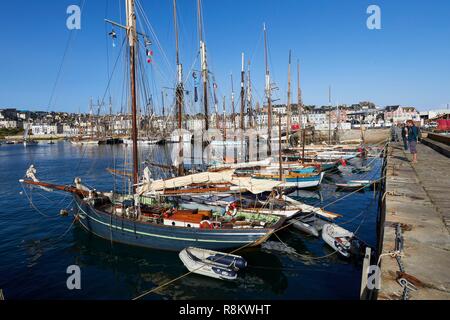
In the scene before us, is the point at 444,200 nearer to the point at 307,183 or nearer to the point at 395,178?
the point at 395,178

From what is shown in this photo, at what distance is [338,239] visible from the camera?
16.9m

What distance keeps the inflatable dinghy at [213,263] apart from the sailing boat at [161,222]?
1.03m

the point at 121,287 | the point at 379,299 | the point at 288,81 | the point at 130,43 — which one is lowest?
the point at 121,287

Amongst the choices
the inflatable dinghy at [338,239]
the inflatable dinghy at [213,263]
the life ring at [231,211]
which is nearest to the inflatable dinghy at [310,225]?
the inflatable dinghy at [338,239]

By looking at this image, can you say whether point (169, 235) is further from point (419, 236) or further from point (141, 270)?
point (419, 236)

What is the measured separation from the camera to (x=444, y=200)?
45.9ft

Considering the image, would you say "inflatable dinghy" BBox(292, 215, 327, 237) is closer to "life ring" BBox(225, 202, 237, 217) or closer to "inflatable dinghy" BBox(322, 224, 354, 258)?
"inflatable dinghy" BBox(322, 224, 354, 258)

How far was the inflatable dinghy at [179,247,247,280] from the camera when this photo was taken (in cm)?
1358

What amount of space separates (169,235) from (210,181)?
4893 mm

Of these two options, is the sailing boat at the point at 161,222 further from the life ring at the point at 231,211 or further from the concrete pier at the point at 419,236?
the concrete pier at the point at 419,236

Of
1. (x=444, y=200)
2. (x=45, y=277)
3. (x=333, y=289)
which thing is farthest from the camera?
(x=45, y=277)

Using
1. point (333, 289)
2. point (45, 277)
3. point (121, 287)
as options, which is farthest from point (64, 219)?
point (333, 289)

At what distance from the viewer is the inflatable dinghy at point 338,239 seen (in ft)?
52.3

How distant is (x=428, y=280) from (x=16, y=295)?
631 inches
